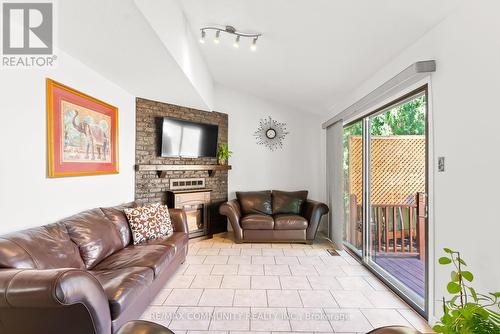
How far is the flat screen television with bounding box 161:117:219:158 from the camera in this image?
429cm

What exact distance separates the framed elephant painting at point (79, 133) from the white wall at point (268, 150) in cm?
236

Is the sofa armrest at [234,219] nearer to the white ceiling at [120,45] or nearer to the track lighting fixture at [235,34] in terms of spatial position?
the white ceiling at [120,45]

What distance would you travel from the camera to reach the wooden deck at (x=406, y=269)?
2.97 metres

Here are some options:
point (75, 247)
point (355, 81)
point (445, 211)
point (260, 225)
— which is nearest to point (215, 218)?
point (260, 225)

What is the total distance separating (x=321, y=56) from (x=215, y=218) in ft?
11.1

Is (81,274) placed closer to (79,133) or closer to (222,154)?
(79,133)

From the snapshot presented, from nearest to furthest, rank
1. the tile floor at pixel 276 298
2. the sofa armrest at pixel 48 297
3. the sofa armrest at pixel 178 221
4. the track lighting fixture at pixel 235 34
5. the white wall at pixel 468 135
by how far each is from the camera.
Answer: the sofa armrest at pixel 48 297, the white wall at pixel 468 135, the tile floor at pixel 276 298, the track lighting fixture at pixel 235 34, the sofa armrest at pixel 178 221

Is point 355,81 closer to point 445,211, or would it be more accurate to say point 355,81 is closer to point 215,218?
point 445,211

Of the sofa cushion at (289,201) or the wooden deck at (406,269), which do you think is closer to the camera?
the wooden deck at (406,269)

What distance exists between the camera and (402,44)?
236 cm

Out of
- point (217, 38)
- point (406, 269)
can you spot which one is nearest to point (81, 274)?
point (217, 38)
